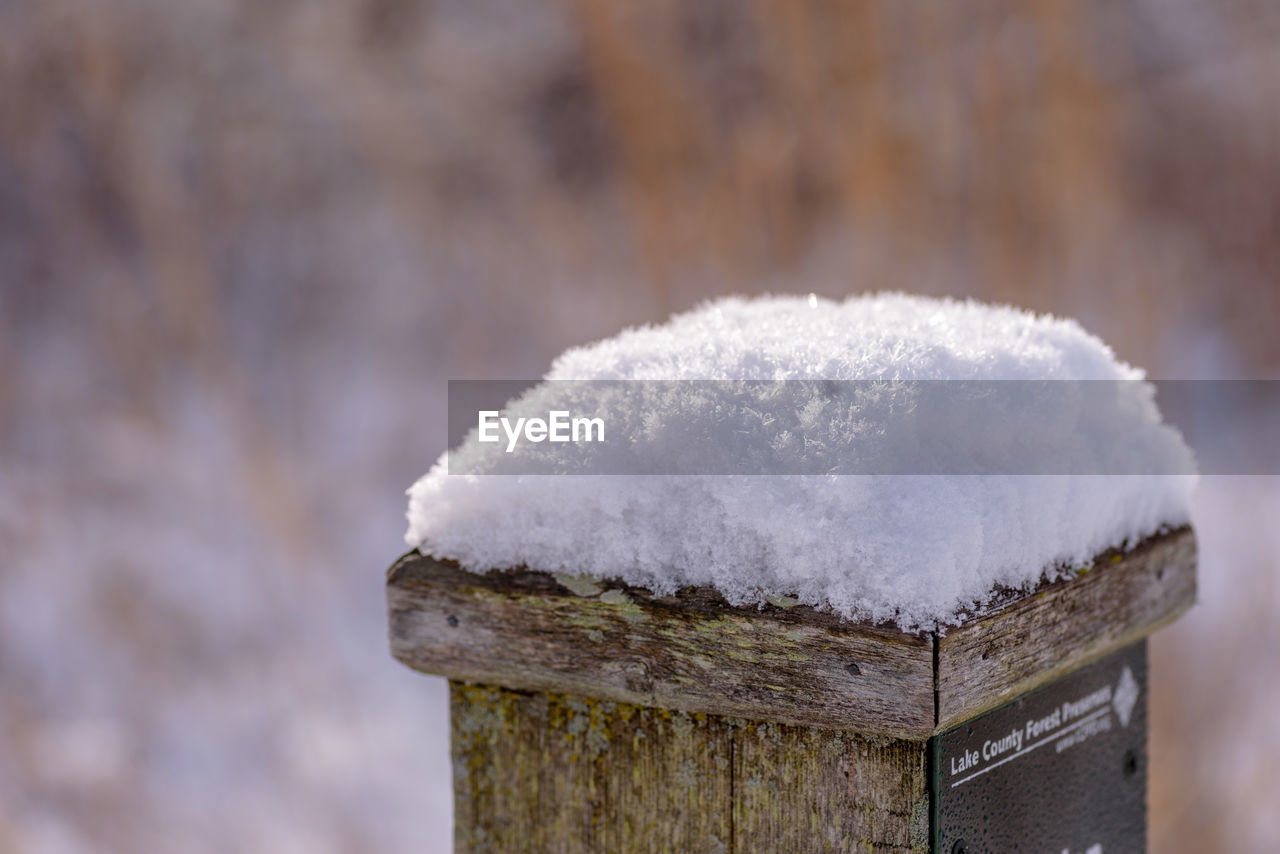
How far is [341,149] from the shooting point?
495cm

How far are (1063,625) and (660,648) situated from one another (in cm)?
34

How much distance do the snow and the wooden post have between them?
0.07 feet

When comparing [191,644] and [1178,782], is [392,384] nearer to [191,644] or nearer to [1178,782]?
[191,644]

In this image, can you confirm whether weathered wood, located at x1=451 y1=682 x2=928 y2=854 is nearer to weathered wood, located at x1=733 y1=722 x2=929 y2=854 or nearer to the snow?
weathered wood, located at x1=733 y1=722 x2=929 y2=854

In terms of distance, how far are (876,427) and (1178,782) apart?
362 centimetres

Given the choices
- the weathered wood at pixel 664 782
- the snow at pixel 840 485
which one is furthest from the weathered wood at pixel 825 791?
the snow at pixel 840 485

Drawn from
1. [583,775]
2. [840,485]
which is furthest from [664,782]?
[840,485]

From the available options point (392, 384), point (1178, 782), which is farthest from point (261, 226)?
point (1178, 782)

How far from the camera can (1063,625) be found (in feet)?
3.08

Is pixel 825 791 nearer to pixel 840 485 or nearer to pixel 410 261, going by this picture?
pixel 840 485

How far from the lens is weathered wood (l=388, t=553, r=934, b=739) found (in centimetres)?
81

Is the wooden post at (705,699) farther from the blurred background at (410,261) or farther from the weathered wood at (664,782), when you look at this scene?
the blurred background at (410,261)

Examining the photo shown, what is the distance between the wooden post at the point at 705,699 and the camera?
2.72 ft

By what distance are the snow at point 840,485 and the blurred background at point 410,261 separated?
3235 millimetres
